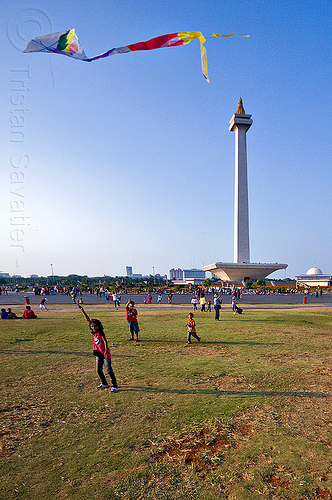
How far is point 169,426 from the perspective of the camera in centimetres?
512

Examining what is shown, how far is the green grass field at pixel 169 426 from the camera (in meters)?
3.74

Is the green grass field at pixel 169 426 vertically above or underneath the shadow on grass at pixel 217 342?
above

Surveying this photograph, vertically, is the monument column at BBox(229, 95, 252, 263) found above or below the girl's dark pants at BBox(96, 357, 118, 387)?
above

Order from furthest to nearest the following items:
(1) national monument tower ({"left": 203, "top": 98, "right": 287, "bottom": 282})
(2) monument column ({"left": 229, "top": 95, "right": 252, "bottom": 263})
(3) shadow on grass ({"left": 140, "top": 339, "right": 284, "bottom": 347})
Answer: (2) monument column ({"left": 229, "top": 95, "right": 252, "bottom": 263}) → (1) national monument tower ({"left": 203, "top": 98, "right": 287, "bottom": 282}) → (3) shadow on grass ({"left": 140, "top": 339, "right": 284, "bottom": 347})

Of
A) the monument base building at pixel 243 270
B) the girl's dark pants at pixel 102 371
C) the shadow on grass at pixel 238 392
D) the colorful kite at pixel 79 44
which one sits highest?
the colorful kite at pixel 79 44

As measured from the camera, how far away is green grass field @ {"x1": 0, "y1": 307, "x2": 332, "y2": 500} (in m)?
3.74

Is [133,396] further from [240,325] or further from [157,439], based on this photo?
[240,325]

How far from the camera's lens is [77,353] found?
10.2 m

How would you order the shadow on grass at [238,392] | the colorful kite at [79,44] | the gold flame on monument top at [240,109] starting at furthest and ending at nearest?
the gold flame on monument top at [240,109], the colorful kite at [79,44], the shadow on grass at [238,392]

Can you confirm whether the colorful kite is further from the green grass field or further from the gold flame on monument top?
the gold flame on monument top

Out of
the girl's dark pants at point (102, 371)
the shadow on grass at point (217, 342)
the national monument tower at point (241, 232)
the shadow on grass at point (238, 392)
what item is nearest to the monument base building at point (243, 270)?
the national monument tower at point (241, 232)

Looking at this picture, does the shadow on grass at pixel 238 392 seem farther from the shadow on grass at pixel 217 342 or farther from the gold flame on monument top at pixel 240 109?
the gold flame on monument top at pixel 240 109

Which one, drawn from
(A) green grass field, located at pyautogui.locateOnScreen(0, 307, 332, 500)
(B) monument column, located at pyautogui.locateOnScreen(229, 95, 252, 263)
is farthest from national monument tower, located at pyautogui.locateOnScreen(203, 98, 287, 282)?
(A) green grass field, located at pyautogui.locateOnScreen(0, 307, 332, 500)

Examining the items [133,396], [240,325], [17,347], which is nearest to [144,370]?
[133,396]
